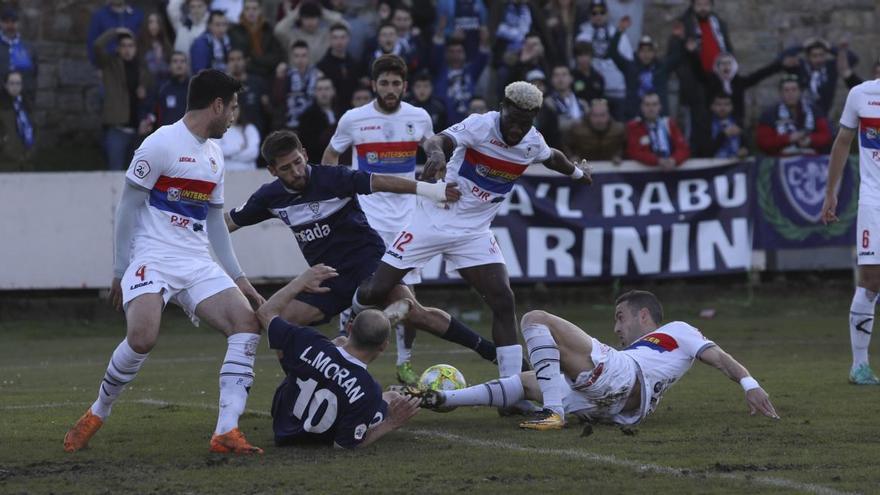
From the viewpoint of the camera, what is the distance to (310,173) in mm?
10070

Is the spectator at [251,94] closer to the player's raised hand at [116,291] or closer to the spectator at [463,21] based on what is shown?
the spectator at [463,21]

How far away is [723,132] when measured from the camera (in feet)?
66.3

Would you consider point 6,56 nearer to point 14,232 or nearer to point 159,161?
point 14,232

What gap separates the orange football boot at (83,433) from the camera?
8.71 meters

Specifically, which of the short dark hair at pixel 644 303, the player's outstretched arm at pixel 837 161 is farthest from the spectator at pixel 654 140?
the short dark hair at pixel 644 303

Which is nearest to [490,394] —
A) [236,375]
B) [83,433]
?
[236,375]

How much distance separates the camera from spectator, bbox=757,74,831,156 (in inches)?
791

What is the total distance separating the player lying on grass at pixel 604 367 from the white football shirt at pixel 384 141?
4.03 m

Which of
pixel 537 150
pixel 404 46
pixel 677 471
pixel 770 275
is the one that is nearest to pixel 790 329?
pixel 770 275

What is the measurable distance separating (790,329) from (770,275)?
6.51ft

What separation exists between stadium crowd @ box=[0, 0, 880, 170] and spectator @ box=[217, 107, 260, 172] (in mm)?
Answer: 24

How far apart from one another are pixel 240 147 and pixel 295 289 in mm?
10798

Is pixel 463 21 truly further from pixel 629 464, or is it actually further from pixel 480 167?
pixel 629 464

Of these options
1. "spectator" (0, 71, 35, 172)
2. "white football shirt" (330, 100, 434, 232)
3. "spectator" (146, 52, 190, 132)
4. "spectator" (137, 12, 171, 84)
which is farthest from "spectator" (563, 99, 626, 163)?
"spectator" (0, 71, 35, 172)
